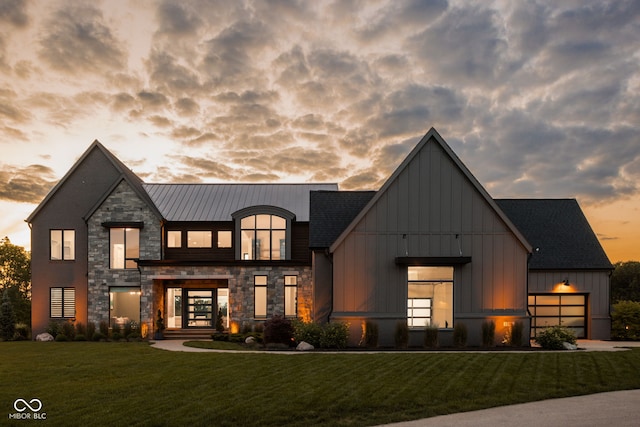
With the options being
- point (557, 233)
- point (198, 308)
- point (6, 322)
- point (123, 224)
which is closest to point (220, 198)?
point (123, 224)

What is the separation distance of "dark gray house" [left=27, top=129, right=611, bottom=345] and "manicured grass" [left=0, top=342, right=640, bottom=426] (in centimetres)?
384

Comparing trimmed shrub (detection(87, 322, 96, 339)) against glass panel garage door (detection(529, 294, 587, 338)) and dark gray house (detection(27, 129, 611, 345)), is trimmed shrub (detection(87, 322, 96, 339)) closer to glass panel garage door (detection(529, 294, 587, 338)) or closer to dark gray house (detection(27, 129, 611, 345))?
dark gray house (detection(27, 129, 611, 345))

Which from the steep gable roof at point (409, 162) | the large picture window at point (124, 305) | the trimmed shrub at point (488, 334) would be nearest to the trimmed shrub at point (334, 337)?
Result: the steep gable roof at point (409, 162)

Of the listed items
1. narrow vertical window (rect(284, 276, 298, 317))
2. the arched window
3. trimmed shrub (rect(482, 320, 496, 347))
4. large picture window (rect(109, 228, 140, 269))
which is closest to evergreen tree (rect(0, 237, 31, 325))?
large picture window (rect(109, 228, 140, 269))

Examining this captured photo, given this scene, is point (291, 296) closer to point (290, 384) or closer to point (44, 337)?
point (44, 337)

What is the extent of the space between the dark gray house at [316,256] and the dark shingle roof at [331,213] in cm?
7

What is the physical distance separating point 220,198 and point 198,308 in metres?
6.74

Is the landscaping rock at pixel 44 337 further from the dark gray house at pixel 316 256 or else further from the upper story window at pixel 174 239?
the upper story window at pixel 174 239

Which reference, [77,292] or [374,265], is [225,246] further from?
[374,265]

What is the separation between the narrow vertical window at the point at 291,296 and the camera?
83.6 feet

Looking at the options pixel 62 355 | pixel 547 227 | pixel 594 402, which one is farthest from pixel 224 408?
pixel 547 227

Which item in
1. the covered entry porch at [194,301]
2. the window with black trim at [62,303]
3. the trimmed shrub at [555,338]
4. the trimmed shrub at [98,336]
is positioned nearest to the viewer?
the trimmed shrub at [555,338]

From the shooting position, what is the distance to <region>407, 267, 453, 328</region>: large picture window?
20094 mm

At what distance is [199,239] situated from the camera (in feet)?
88.4
